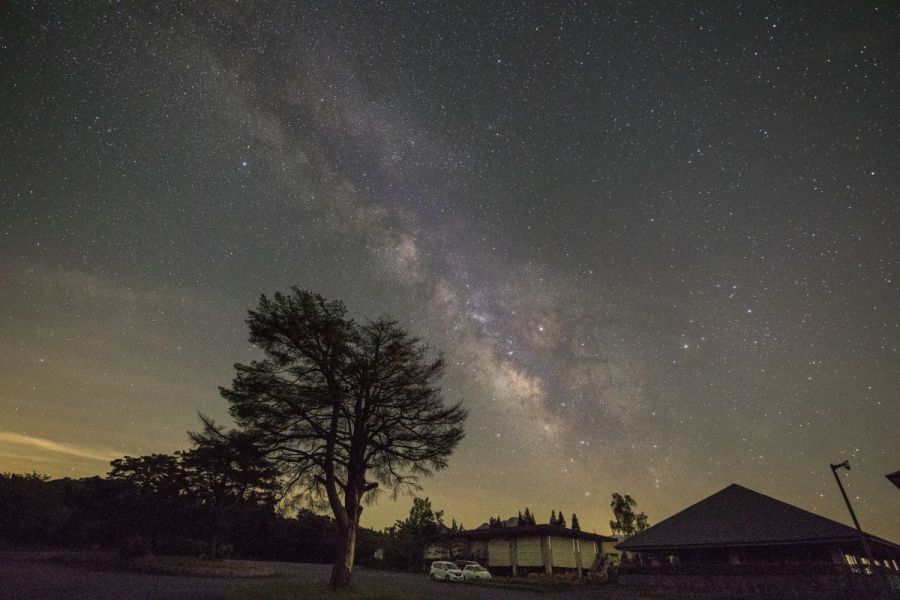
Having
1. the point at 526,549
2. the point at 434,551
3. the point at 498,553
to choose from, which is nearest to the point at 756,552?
the point at 526,549

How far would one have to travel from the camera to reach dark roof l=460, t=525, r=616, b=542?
43584mm

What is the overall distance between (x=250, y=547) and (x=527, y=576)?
3537 cm

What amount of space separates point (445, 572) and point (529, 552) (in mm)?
11976

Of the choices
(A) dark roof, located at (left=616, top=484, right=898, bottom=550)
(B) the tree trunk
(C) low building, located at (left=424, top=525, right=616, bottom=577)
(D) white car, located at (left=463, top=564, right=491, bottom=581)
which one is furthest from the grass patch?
(A) dark roof, located at (left=616, top=484, right=898, bottom=550)

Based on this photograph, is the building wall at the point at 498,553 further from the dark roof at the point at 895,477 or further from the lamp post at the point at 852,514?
the dark roof at the point at 895,477

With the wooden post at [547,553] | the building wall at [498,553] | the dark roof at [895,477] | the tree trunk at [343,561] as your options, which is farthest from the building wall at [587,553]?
the dark roof at [895,477]

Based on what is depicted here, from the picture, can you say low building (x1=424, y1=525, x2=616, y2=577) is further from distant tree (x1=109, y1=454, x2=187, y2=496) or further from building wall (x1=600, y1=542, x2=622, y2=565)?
distant tree (x1=109, y1=454, x2=187, y2=496)

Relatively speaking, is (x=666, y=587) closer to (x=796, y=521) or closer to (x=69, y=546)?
(x=796, y=521)

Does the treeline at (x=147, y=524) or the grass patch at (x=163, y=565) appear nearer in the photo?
the grass patch at (x=163, y=565)

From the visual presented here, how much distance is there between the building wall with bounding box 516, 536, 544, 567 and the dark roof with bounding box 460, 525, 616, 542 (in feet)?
2.20

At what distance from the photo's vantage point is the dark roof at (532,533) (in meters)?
43.6

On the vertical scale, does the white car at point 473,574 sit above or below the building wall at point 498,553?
below

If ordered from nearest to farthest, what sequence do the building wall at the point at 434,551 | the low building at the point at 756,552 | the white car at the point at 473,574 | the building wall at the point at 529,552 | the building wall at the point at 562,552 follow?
the low building at the point at 756,552, the white car at the point at 473,574, the building wall at the point at 529,552, the building wall at the point at 562,552, the building wall at the point at 434,551

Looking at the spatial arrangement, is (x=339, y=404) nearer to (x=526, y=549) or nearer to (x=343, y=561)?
(x=343, y=561)
